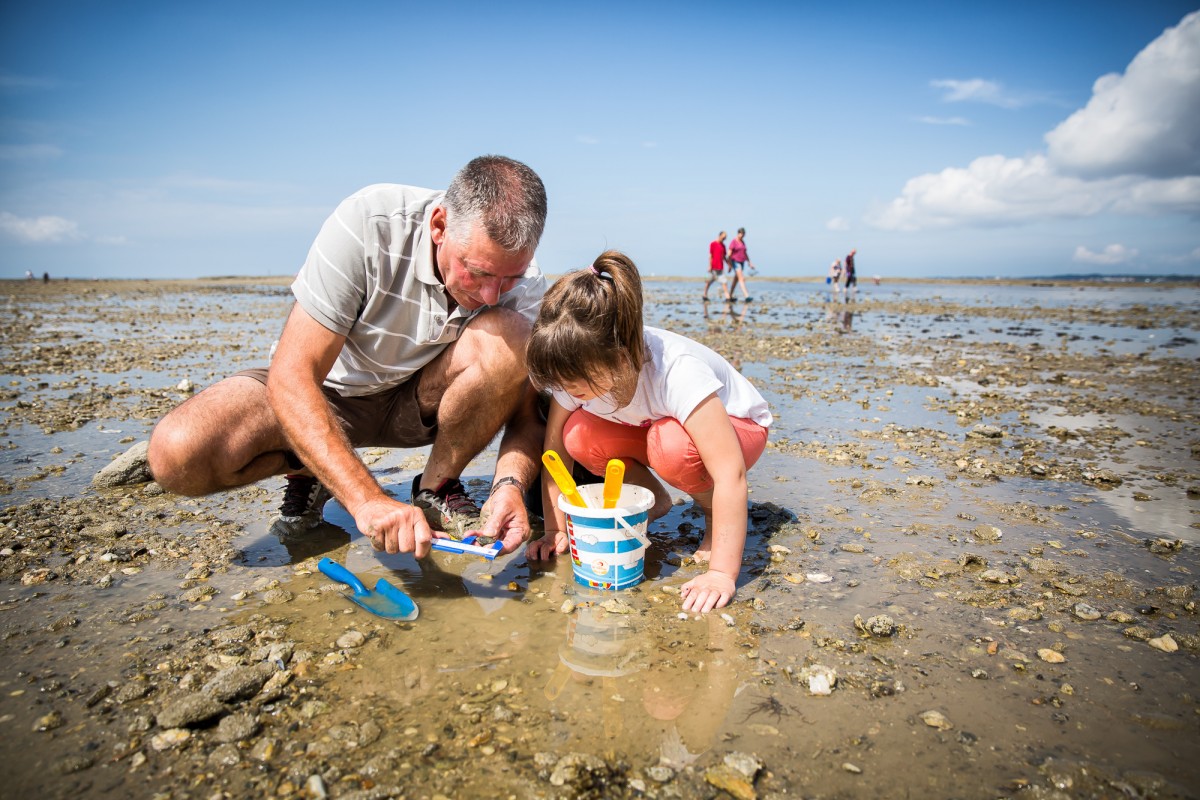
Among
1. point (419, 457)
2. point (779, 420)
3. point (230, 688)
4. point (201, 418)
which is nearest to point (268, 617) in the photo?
point (230, 688)

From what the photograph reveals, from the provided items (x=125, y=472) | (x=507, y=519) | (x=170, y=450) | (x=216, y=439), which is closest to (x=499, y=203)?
(x=507, y=519)

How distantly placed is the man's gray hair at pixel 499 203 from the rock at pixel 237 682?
1.69 metres

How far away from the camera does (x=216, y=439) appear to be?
2699 millimetres

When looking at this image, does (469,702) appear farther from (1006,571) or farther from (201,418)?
(1006,571)

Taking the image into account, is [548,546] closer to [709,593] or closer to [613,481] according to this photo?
[613,481]

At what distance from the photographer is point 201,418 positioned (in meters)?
2.69

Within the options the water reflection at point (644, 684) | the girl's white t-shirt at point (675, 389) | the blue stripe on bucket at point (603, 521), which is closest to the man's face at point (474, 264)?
the girl's white t-shirt at point (675, 389)

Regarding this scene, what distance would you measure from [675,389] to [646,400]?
180 millimetres

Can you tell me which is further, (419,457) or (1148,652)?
(419,457)

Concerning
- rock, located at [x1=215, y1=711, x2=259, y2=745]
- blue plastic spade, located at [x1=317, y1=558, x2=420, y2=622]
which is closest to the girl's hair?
blue plastic spade, located at [x1=317, y1=558, x2=420, y2=622]

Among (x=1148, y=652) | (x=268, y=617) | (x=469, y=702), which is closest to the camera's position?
(x=469, y=702)

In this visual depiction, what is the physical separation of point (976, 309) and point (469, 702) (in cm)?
2212

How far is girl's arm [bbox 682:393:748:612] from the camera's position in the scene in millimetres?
2389

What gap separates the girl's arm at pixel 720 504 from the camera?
239 centimetres
